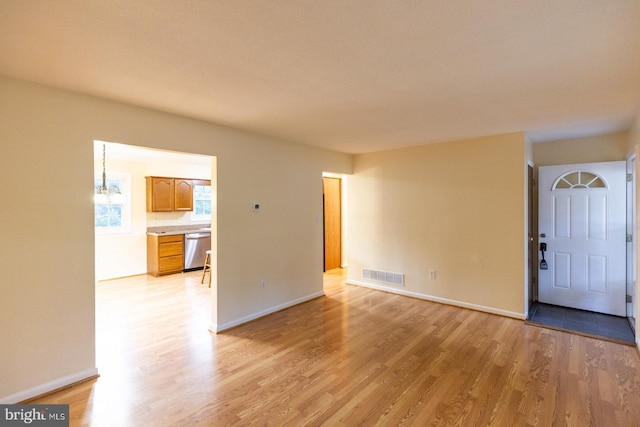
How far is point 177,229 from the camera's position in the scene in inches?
277

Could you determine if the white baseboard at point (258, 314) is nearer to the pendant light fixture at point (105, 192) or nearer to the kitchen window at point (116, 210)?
the pendant light fixture at point (105, 192)

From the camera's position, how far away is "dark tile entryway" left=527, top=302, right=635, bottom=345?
134 inches

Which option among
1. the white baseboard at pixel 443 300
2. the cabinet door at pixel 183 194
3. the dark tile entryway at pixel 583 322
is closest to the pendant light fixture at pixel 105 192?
the cabinet door at pixel 183 194

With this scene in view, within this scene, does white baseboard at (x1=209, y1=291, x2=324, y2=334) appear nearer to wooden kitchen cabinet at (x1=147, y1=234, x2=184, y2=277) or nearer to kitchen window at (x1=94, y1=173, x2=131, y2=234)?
wooden kitchen cabinet at (x1=147, y1=234, x2=184, y2=277)

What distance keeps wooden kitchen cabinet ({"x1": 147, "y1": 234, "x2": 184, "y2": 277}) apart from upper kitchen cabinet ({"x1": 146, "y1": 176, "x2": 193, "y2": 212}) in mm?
691

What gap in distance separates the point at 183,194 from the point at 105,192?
189cm

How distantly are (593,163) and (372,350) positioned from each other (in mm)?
3892

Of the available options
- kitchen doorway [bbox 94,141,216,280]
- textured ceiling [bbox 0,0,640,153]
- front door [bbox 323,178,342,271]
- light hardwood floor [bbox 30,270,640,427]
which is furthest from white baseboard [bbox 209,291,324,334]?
kitchen doorway [bbox 94,141,216,280]

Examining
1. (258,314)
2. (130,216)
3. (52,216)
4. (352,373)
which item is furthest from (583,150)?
(130,216)

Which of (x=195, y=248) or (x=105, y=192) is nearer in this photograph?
(x=105, y=192)

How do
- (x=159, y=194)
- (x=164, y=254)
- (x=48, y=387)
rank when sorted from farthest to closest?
(x=159, y=194) < (x=164, y=254) < (x=48, y=387)

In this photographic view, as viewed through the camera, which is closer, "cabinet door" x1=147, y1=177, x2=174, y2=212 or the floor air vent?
the floor air vent

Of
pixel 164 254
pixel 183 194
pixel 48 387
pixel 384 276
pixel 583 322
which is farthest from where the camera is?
pixel 183 194

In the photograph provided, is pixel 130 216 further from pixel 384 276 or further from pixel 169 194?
pixel 384 276
